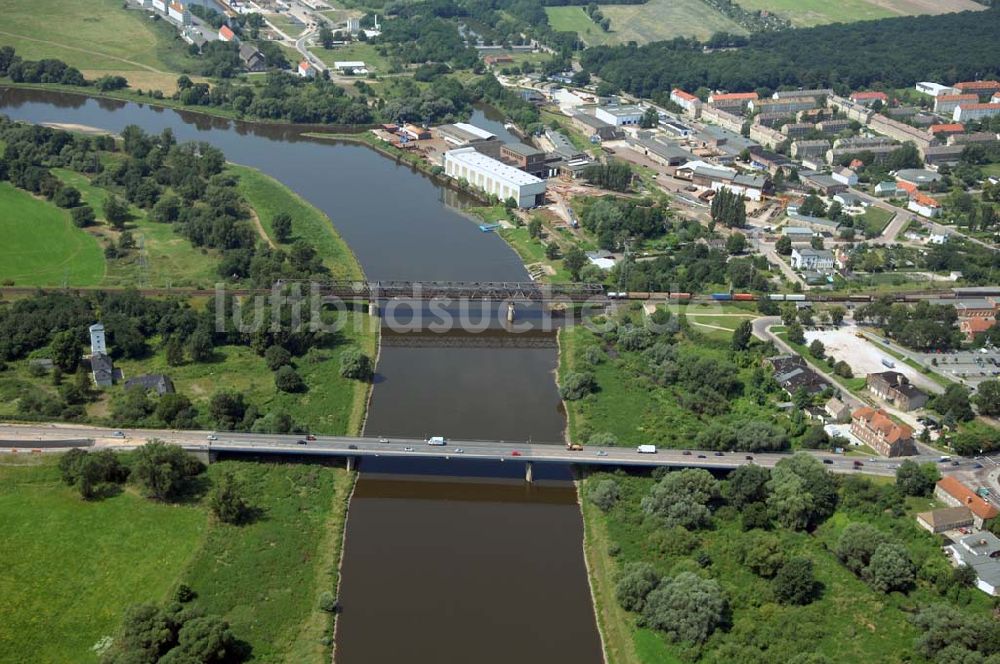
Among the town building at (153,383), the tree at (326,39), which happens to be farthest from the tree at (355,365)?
the tree at (326,39)

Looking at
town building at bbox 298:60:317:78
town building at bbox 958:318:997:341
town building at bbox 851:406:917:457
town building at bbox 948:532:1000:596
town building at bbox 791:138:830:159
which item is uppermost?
town building at bbox 298:60:317:78

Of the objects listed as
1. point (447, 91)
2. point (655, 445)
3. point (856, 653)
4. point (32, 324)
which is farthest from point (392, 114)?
→ point (856, 653)

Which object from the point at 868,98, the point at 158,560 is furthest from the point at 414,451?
the point at 868,98

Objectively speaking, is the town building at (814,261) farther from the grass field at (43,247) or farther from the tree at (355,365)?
the grass field at (43,247)

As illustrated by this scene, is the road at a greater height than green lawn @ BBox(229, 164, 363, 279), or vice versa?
green lawn @ BBox(229, 164, 363, 279)

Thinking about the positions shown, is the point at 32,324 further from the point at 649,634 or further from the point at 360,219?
the point at 649,634

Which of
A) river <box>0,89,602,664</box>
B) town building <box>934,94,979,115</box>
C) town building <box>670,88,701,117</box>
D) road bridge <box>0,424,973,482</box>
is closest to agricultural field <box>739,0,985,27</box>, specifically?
town building <box>934,94,979,115</box>

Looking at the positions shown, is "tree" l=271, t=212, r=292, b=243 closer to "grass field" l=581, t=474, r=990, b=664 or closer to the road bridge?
the road bridge
